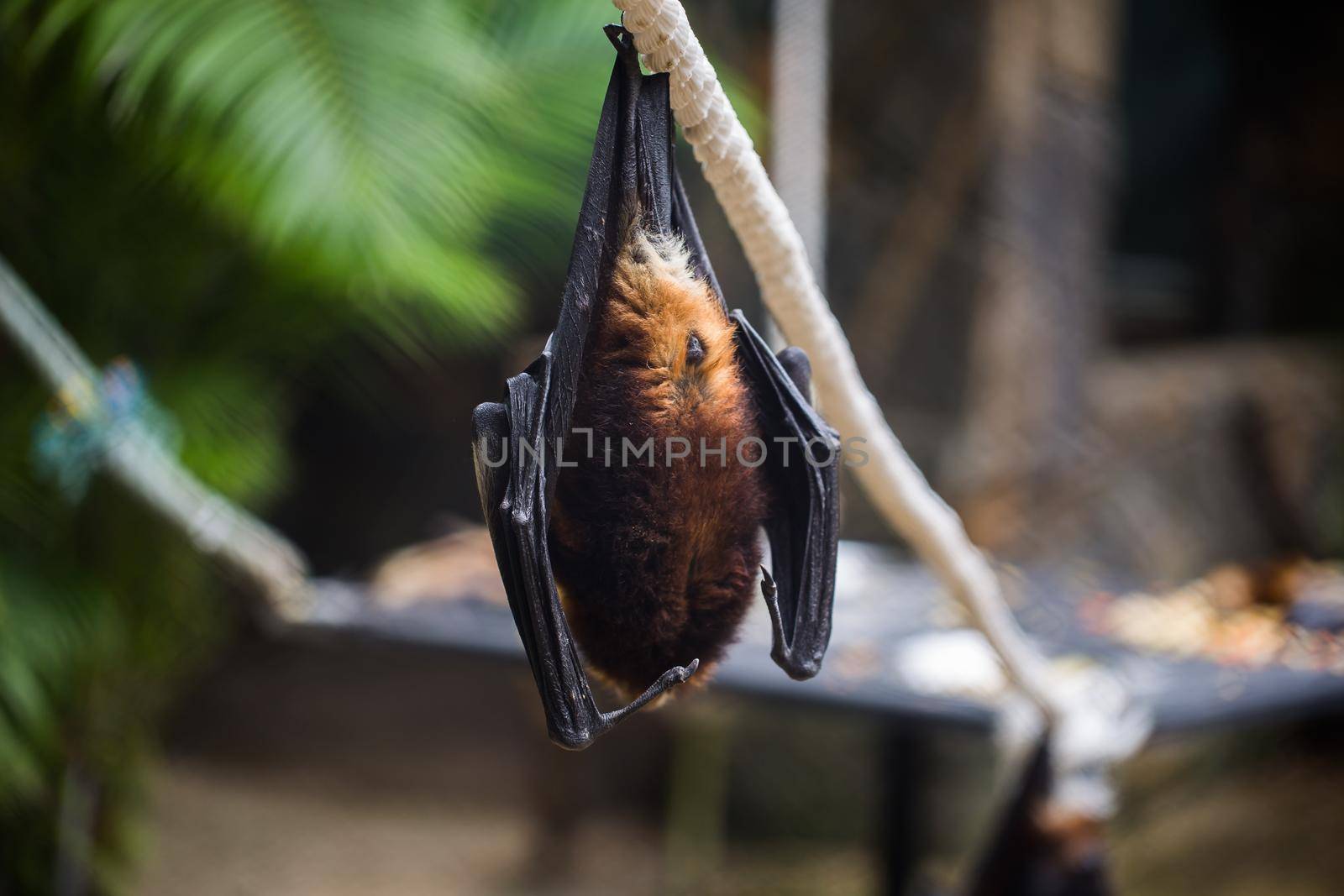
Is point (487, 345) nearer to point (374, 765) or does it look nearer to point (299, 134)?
point (374, 765)

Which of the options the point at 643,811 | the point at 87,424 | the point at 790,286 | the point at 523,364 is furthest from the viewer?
the point at 643,811

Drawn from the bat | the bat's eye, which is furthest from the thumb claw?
the bat's eye

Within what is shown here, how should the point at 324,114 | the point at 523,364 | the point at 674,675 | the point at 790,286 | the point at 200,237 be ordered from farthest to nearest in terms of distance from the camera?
the point at 523,364
the point at 200,237
the point at 324,114
the point at 790,286
the point at 674,675

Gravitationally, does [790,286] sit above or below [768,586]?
above

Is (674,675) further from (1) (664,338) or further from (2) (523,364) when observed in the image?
(2) (523,364)

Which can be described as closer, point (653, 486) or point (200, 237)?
point (653, 486)

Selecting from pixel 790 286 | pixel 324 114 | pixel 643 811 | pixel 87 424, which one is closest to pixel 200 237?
pixel 87 424

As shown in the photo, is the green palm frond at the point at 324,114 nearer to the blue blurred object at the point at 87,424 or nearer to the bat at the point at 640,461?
the blue blurred object at the point at 87,424

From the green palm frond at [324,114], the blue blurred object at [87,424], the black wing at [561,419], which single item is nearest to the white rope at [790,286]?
the black wing at [561,419]
